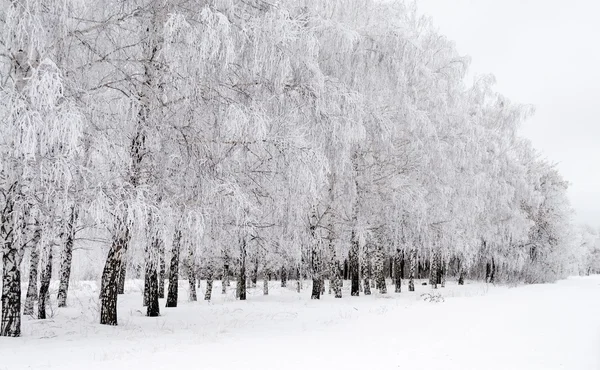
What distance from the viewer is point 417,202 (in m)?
16.4

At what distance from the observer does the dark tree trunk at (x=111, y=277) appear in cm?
909

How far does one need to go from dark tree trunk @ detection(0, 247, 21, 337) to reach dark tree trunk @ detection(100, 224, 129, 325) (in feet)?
5.22

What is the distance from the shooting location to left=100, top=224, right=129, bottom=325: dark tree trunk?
909 cm

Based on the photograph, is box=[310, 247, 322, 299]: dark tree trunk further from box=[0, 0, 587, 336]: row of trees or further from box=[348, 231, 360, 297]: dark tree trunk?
box=[0, 0, 587, 336]: row of trees

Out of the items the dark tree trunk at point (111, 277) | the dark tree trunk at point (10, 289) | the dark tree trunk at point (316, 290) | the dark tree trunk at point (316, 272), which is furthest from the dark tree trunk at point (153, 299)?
the dark tree trunk at point (316, 290)

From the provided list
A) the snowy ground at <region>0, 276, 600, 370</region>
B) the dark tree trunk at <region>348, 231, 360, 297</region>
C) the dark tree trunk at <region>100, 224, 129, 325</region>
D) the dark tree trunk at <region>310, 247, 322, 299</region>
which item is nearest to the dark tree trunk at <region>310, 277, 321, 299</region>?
the dark tree trunk at <region>310, 247, 322, 299</region>

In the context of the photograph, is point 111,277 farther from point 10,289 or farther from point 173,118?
point 173,118

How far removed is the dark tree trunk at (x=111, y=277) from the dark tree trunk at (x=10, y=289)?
1590 mm

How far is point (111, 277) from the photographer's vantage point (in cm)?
932

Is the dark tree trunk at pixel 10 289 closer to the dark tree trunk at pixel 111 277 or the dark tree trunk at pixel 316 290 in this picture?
the dark tree trunk at pixel 111 277

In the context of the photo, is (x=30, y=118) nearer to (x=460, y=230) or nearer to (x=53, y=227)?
(x=53, y=227)

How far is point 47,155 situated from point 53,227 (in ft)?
3.99

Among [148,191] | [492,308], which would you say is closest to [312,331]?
Answer: [148,191]

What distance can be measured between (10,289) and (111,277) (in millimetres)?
1753
